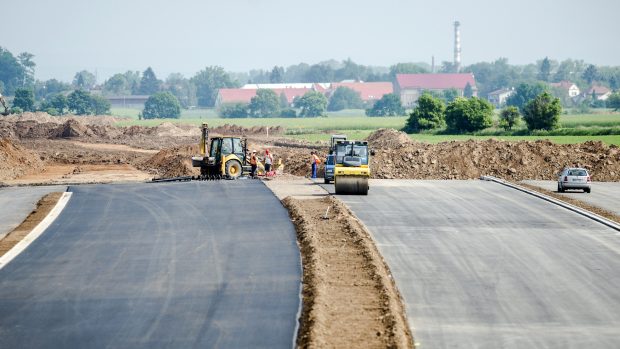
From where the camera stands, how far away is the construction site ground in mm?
23688

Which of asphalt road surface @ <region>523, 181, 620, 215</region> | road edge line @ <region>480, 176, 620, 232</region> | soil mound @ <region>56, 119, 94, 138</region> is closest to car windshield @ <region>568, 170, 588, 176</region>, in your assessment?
asphalt road surface @ <region>523, 181, 620, 215</region>

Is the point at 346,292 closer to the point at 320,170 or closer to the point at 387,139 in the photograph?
the point at 320,170

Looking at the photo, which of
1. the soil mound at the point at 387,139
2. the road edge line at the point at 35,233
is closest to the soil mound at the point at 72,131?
the soil mound at the point at 387,139

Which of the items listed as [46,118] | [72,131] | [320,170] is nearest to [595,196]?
[320,170]

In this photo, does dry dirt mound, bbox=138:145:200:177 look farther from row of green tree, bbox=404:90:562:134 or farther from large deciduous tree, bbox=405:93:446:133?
large deciduous tree, bbox=405:93:446:133

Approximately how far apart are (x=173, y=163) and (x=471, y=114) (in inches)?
2265

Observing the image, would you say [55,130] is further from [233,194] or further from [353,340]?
[353,340]

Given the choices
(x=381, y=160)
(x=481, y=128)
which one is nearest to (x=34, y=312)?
(x=381, y=160)

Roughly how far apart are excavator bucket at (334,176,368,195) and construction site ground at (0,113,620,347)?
104 cm

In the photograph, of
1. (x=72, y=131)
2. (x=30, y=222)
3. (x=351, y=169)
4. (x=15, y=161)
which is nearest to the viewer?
(x=30, y=222)

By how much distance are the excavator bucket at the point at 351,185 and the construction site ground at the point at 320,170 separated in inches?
40.8

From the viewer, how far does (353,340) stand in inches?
843

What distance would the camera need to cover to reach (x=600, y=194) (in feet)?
176

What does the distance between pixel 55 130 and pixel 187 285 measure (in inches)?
4136
